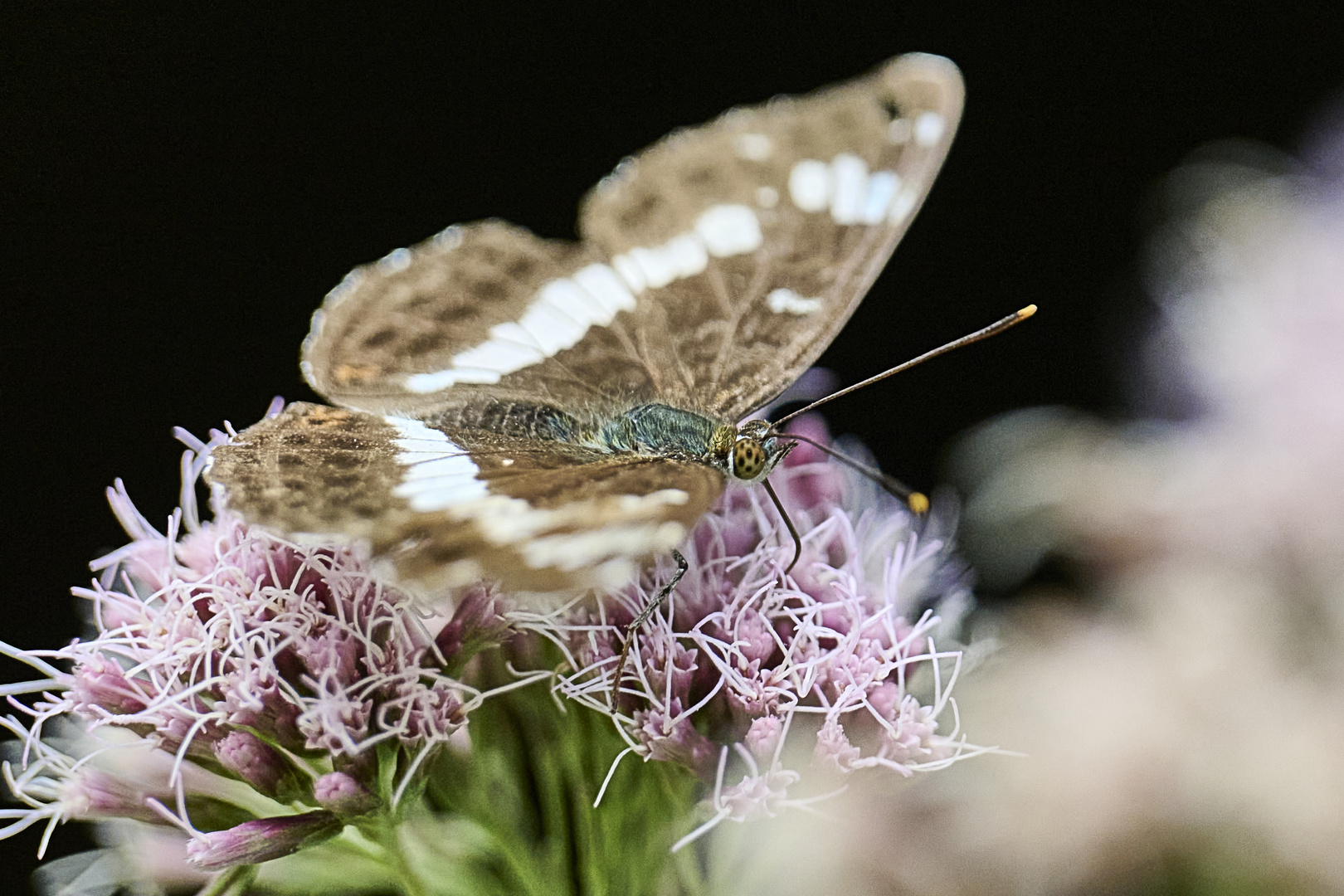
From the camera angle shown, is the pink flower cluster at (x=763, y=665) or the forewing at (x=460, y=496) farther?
the pink flower cluster at (x=763, y=665)

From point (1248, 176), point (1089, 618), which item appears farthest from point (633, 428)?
point (1248, 176)

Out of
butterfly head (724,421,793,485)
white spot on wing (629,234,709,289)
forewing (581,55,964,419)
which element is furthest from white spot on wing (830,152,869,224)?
butterfly head (724,421,793,485)

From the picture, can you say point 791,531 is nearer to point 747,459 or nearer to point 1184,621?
point 747,459

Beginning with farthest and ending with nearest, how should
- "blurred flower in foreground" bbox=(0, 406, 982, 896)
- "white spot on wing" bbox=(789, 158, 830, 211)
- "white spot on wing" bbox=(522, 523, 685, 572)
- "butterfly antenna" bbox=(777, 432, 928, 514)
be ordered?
"white spot on wing" bbox=(789, 158, 830, 211)
"butterfly antenna" bbox=(777, 432, 928, 514)
"blurred flower in foreground" bbox=(0, 406, 982, 896)
"white spot on wing" bbox=(522, 523, 685, 572)

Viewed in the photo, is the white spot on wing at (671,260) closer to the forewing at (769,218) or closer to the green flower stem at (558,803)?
the forewing at (769,218)

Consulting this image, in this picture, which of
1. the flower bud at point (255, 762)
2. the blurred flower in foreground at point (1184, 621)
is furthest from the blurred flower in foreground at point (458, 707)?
the blurred flower in foreground at point (1184, 621)

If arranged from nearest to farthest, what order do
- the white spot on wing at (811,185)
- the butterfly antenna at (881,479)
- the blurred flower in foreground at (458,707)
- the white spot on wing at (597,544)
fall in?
the white spot on wing at (597,544) → the blurred flower in foreground at (458,707) → the butterfly antenna at (881,479) → the white spot on wing at (811,185)

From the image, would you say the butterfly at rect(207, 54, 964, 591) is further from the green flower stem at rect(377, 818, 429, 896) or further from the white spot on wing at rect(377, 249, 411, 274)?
the green flower stem at rect(377, 818, 429, 896)
